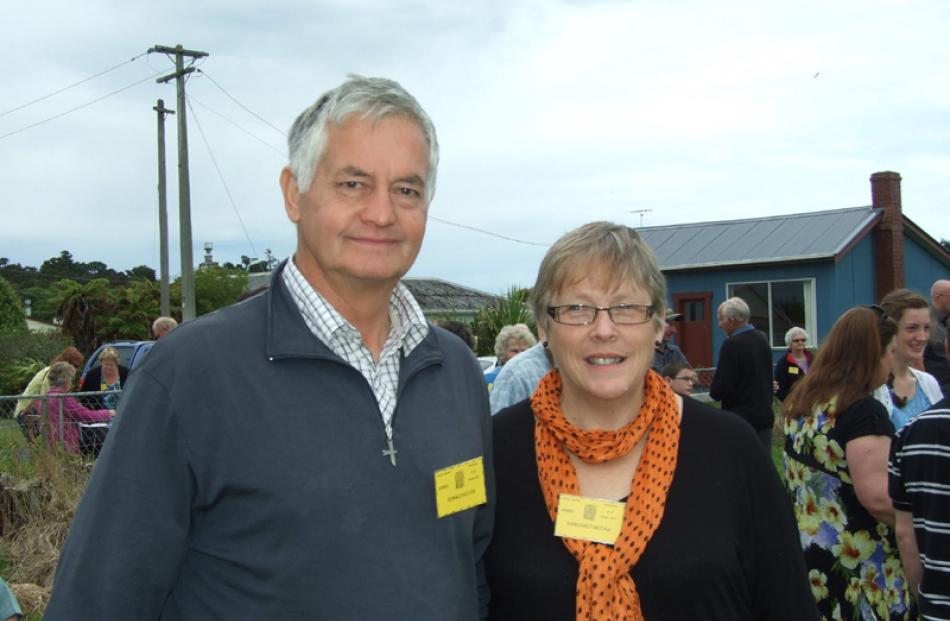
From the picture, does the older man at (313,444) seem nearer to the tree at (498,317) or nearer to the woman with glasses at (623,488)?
the woman with glasses at (623,488)

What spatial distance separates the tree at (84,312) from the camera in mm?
27328

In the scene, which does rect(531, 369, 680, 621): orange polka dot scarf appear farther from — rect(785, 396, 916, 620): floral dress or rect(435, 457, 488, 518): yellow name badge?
rect(785, 396, 916, 620): floral dress

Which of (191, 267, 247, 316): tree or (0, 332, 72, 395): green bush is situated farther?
(191, 267, 247, 316): tree

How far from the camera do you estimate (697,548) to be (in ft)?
7.46

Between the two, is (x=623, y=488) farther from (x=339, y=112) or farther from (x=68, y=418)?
(x=68, y=418)

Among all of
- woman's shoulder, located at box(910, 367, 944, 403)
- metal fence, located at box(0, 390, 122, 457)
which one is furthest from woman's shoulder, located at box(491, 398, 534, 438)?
metal fence, located at box(0, 390, 122, 457)

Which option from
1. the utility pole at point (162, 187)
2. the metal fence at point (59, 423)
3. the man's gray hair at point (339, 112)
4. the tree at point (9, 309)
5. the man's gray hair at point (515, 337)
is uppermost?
the utility pole at point (162, 187)

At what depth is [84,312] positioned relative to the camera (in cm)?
2728

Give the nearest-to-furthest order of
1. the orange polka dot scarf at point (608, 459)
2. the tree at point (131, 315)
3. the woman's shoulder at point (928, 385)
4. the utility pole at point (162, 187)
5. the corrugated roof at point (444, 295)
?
1. the orange polka dot scarf at point (608, 459)
2. the woman's shoulder at point (928, 385)
3. the utility pole at point (162, 187)
4. the tree at point (131, 315)
5. the corrugated roof at point (444, 295)

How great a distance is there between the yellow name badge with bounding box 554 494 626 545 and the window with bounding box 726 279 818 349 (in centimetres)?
1867

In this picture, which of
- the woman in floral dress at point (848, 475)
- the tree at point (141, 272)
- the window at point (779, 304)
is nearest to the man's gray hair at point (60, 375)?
the woman in floral dress at point (848, 475)

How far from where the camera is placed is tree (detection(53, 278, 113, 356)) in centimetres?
2733

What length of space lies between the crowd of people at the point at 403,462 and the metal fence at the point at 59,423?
19.2ft

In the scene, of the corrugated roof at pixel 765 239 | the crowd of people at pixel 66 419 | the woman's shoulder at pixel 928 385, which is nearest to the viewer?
the woman's shoulder at pixel 928 385
